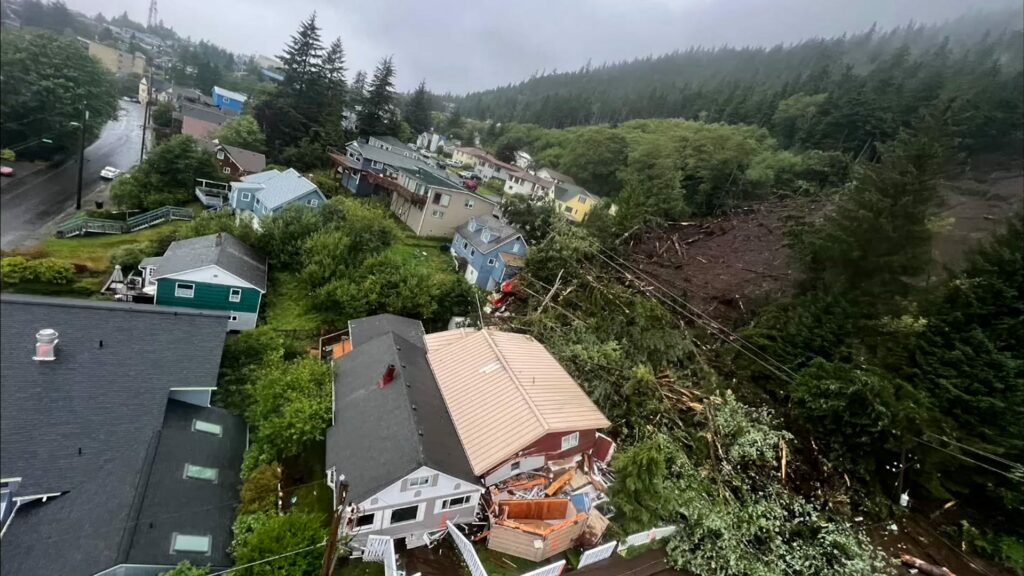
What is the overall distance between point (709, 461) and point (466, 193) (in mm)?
22869

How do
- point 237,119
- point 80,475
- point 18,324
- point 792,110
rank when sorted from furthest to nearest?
point 792,110 < point 237,119 < point 80,475 < point 18,324

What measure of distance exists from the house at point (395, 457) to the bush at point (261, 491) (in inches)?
55.2

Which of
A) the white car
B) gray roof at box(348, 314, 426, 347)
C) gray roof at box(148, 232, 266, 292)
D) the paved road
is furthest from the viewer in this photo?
gray roof at box(348, 314, 426, 347)

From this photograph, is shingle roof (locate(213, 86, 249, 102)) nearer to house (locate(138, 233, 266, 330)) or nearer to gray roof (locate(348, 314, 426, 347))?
house (locate(138, 233, 266, 330))

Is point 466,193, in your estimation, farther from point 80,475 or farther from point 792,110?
point 792,110

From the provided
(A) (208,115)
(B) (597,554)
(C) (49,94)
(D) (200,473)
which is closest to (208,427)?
(D) (200,473)

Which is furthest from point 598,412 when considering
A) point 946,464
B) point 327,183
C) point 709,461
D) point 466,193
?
point 327,183

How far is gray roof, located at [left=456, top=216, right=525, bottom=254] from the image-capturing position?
25477 millimetres

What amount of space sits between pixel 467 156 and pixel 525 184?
1660 centimetres

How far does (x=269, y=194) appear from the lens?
23000 mm

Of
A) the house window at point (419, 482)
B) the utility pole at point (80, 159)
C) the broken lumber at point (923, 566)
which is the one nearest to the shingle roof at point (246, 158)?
the house window at point (419, 482)

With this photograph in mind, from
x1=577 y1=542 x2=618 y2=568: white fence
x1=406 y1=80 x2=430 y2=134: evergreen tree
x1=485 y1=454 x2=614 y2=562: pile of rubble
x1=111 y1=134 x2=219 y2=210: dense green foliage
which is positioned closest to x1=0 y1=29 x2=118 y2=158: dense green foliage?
x1=111 y1=134 x2=219 y2=210: dense green foliage

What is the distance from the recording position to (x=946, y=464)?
1331 centimetres

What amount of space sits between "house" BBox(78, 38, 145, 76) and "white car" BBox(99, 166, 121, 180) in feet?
2.97
